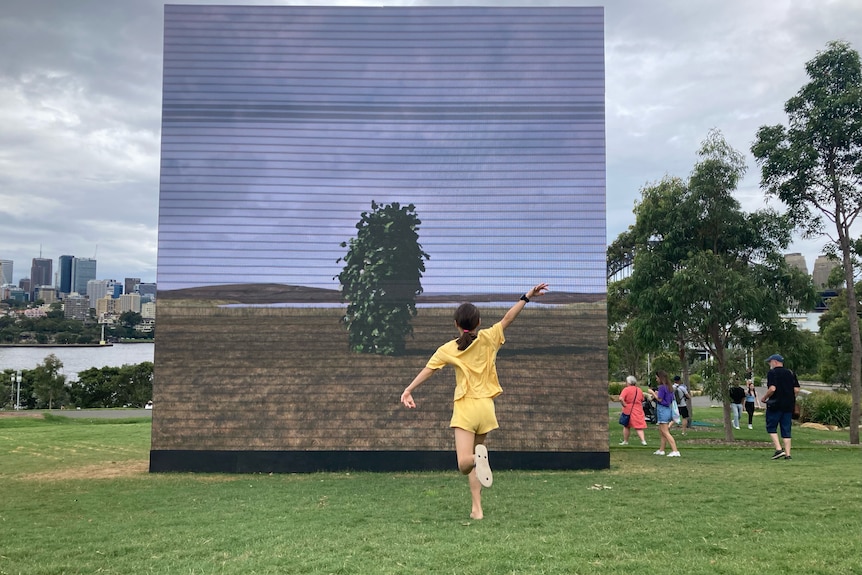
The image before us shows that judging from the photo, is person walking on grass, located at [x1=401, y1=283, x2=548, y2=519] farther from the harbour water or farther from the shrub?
the harbour water

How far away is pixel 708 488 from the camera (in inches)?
288

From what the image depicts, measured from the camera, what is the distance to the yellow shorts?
5.29 meters

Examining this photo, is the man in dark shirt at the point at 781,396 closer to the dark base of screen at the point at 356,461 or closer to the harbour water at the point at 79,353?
the dark base of screen at the point at 356,461

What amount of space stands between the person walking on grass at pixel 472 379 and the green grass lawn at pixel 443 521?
2.13ft

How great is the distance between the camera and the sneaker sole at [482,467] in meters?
5.11

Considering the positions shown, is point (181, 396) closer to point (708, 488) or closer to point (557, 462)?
point (557, 462)

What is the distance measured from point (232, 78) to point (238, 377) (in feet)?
15.8

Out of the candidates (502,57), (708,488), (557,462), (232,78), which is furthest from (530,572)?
(232,78)

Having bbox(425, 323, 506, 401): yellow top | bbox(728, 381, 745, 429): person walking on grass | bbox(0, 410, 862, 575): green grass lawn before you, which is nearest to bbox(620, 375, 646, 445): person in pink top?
bbox(0, 410, 862, 575): green grass lawn

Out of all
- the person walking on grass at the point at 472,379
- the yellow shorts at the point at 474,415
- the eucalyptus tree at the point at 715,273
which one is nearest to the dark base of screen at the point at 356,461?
the person walking on grass at the point at 472,379

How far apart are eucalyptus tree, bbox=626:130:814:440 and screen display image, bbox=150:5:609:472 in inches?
223

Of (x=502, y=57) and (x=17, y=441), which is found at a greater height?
(x=502, y=57)

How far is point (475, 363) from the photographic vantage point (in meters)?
5.43

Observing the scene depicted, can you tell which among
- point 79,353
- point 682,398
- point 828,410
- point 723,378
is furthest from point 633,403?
point 79,353
